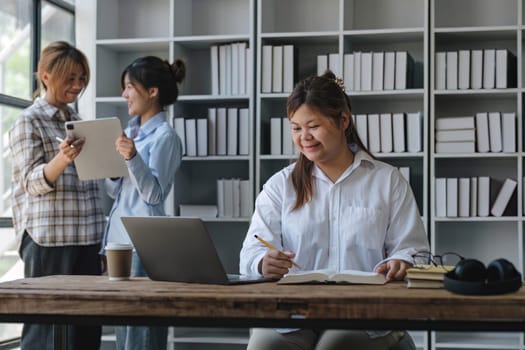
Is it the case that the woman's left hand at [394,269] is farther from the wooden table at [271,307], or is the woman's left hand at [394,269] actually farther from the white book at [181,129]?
the white book at [181,129]

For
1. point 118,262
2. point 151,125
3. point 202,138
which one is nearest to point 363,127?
point 202,138

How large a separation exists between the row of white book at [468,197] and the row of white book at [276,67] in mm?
947

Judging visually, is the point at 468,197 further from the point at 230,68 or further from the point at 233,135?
the point at 230,68

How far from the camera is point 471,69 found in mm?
4227

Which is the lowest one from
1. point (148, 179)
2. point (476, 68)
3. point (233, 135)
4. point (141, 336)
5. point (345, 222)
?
point (141, 336)

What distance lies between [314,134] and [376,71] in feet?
5.82

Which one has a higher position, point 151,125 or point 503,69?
point 503,69

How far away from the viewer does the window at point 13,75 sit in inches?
156

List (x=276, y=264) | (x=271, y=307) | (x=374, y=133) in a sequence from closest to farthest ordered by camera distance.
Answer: (x=271, y=307)
(x=276, y=264)
(x=374, y=133)

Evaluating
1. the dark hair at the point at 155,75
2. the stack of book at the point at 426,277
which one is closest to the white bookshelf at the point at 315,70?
the dark hair at the point at 155,75

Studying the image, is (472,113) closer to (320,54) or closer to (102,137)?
(320,54)

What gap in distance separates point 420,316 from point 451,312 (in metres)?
0.07

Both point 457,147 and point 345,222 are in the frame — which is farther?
point 457,147

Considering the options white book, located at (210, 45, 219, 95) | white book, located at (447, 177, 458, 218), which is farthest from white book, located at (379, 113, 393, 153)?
white book, located at (210, 45, 219, 95)
